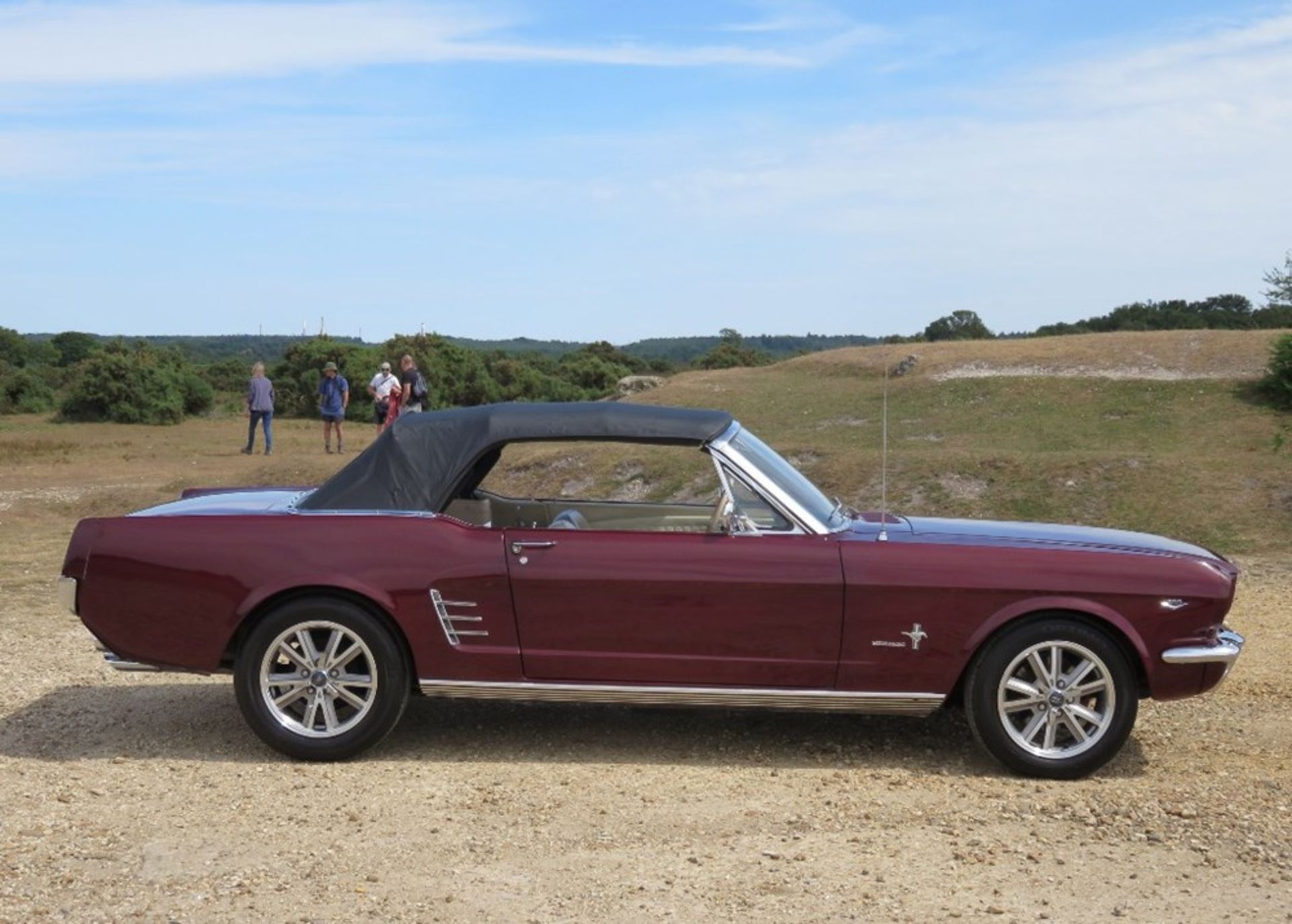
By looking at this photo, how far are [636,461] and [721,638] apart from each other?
12.8 feet

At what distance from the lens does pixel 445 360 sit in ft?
172

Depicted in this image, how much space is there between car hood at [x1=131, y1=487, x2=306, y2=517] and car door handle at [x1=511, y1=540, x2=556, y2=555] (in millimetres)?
1052

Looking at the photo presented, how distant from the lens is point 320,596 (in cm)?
656

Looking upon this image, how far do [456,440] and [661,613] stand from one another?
1.24 m

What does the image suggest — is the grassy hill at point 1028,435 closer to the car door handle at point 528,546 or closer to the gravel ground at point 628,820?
the car door handle at point 528,546

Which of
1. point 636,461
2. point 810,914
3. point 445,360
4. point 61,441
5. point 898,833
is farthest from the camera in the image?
point 445,360

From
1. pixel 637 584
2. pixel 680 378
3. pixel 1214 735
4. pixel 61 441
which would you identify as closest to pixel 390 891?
pixel 637 584

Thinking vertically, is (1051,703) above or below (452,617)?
below

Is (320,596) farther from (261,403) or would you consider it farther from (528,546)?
(261,403)

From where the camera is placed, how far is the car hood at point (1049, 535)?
6.62 metres

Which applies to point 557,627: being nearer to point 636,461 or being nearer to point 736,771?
point 736,771

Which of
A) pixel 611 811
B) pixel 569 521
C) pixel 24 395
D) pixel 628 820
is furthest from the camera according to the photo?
pixel 24 395

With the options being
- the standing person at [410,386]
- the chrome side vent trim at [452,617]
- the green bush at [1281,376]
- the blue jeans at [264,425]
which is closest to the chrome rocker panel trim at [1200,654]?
the chrome side vent trim at [452,617]

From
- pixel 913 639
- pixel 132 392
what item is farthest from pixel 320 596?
pixel 132 392
